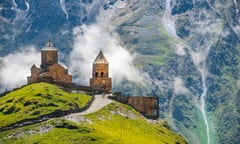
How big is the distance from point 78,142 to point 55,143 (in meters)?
4.38

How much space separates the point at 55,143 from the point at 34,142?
4.14 metres

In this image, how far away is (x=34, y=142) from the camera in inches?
7869

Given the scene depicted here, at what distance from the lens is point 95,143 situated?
199875 mm

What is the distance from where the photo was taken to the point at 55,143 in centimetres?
19888

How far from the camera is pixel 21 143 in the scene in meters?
200

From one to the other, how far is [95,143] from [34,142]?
11.5m

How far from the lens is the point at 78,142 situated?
200 metres

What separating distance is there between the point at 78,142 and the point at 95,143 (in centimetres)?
320

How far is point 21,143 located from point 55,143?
653 centimetres

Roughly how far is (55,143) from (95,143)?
7.53 metres
